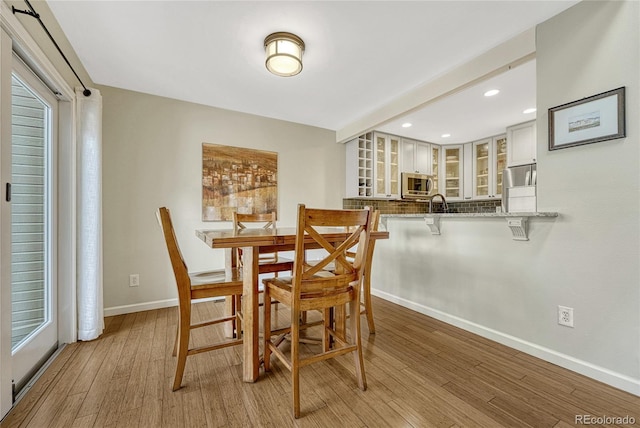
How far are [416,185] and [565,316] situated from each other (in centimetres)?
311

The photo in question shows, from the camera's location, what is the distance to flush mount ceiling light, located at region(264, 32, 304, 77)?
1956 mm

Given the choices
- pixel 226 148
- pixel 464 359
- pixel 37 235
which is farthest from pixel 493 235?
pixel 37 235

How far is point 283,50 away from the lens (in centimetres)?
196

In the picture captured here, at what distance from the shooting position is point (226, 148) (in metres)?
3.30

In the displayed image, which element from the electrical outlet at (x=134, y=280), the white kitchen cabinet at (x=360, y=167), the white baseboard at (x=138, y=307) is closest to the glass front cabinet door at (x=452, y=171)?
the white kitchen cabinet at (x=360, y=167)

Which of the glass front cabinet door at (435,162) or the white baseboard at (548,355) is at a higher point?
the glass front cabinet door at (435,162)

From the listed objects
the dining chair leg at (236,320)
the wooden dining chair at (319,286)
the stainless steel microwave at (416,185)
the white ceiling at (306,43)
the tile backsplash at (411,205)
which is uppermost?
the white ceiling at (306,43)

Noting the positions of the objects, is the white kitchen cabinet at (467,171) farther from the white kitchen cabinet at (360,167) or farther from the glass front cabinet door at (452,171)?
the white kitchen cabinet at (360,167)

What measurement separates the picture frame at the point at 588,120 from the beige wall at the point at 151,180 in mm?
2950

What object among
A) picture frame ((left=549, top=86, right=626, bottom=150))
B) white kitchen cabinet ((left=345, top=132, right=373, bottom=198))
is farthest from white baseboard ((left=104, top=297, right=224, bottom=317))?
picture frame ((left=549, top=86, right=626, bottom=150))

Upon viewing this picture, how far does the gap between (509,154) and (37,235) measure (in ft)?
17.7

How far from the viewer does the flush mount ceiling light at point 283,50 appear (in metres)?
1.96

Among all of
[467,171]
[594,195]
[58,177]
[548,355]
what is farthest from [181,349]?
[467,171]

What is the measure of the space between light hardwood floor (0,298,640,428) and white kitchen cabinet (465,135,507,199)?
3.21m
